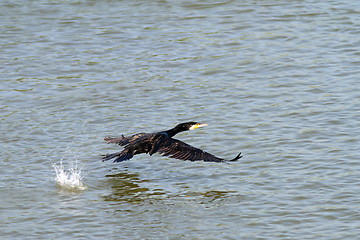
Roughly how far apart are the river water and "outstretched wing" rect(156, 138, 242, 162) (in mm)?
438

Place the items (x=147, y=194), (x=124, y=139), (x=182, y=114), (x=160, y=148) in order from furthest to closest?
(x=182, y=114), (x=124, y=139), (x=160, y=148), (x=147, y=194)

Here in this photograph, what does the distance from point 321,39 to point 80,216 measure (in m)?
9.17

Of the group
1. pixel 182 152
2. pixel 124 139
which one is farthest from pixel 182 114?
pixel 182 152

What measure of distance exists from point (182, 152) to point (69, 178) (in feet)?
5.56

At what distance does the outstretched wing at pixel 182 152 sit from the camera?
34.8 feet

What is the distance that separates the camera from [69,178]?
11.0 metres

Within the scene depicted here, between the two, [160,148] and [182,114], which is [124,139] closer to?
[160,148]

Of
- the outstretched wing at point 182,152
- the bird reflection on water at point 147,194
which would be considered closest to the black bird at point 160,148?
the outstretched wing at point 182,152

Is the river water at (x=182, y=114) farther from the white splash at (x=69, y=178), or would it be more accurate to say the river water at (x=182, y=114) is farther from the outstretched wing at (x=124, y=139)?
the outstretched wing at (x=124, y=139)

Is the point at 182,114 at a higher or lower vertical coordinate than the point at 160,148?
lower

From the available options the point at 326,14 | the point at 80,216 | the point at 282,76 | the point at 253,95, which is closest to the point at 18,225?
the point at 80,216

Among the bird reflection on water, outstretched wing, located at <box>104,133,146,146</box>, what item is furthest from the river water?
outstretched wing, located at <box>104,133,146,146</box>

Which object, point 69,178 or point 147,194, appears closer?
point 147,194

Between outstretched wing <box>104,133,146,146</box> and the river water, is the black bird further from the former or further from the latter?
the river water
